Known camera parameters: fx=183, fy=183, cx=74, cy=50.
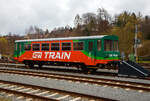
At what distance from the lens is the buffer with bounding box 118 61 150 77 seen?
12.3m

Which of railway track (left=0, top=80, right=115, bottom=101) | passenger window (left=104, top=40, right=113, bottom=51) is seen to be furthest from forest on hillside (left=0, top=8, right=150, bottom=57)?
railway track (left=0, top=80, right=115, bottom=101)

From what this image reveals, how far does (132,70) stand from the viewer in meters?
12.5

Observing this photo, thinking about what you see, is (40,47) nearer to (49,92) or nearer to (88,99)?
(49,92)

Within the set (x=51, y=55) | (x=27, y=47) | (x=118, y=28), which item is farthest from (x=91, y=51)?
(x=118, y=28)

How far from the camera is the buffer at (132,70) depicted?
12.3m

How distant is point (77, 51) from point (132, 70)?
16.9ft

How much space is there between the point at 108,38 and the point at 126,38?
17.9 meters

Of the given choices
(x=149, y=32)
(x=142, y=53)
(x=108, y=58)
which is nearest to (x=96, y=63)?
(x=108, y=58)

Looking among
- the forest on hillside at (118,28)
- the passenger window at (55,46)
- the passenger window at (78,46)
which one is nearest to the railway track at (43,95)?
the passenger window at (78,46)

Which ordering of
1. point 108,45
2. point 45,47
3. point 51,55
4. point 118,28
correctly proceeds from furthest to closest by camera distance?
point 118,28
point 45,47
point 51,55
point 108,45

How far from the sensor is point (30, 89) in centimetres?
949

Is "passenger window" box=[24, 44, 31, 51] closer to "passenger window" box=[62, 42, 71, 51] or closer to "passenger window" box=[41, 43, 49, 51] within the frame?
"passenger window" box=[41, 43, 49, 51]

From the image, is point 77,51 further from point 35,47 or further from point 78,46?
point 35,47

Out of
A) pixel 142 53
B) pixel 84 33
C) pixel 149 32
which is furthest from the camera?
pixel 84 33
